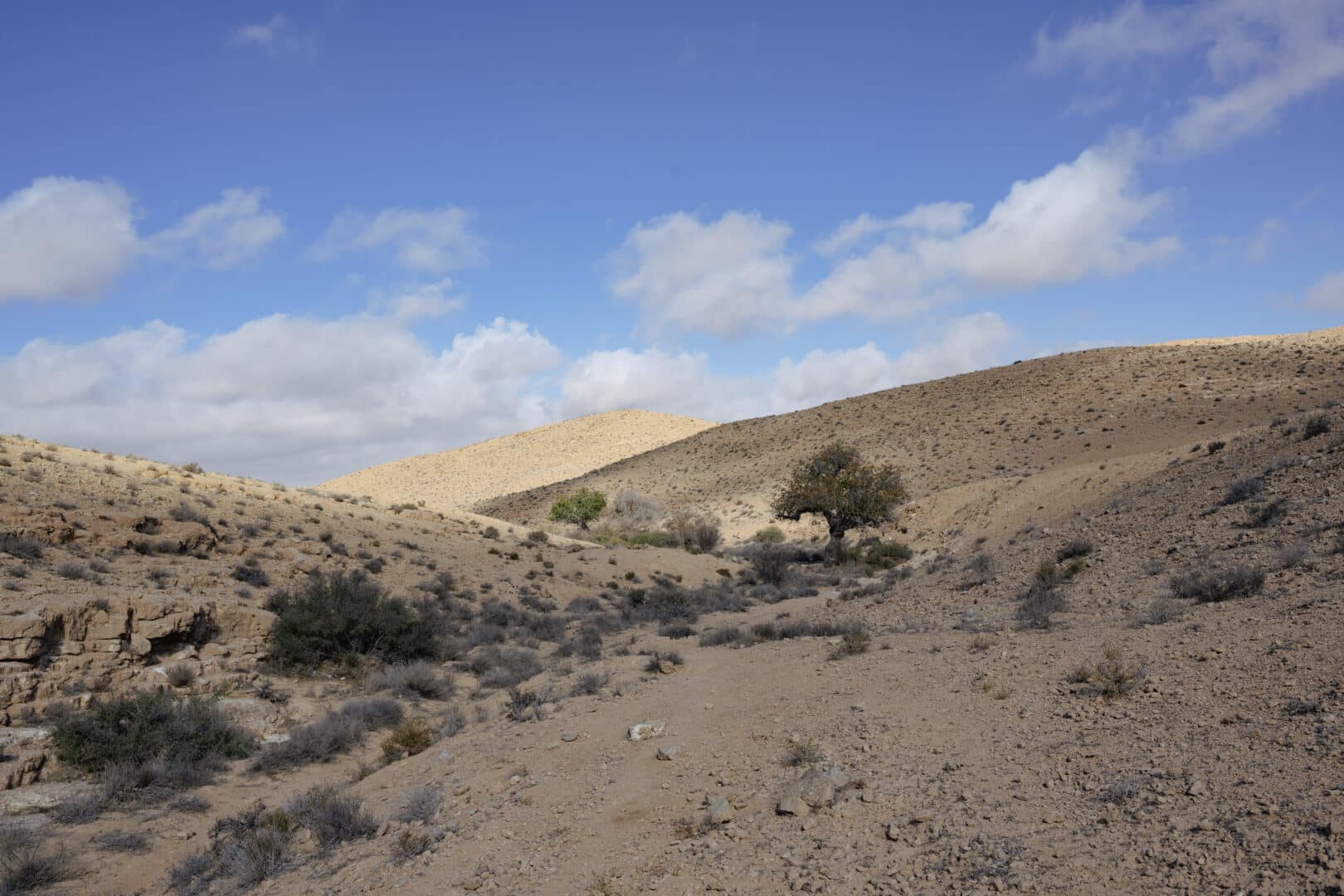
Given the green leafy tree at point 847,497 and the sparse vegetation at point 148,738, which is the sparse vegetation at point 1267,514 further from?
the green leafy tree at point 847,497

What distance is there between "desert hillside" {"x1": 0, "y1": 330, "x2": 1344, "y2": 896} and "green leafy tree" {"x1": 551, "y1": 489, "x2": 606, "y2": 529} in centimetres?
2808

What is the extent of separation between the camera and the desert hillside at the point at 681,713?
5102 mm

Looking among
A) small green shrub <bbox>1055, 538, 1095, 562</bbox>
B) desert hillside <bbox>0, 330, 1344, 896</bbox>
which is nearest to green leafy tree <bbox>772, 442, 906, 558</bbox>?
desert hillside <bbox>0, 330, 1344, 896</bbox>

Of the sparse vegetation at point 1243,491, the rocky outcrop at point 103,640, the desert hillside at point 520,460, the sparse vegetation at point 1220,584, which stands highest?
the desert hillside at point 520,460

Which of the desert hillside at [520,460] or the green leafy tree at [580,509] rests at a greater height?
the desert hillside at [520,460]

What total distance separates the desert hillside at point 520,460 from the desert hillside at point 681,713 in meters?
71.3

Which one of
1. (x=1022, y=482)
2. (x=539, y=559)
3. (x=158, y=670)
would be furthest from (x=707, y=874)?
(x=1022, y=482)

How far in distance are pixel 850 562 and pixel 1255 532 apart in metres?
19.1

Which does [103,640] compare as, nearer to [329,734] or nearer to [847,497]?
[329,734]

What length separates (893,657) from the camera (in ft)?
31.7

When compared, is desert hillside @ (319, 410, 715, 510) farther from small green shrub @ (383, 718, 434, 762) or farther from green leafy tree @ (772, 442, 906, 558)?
small green shrub @ (383, 718, 434, 762)

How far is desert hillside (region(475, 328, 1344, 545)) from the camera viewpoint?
34.5 metres

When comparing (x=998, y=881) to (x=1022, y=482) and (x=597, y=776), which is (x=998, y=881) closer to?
(x=597, y=776)

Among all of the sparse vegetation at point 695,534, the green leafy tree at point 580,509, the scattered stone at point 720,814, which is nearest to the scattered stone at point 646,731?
the scattered stone at point 720,814
